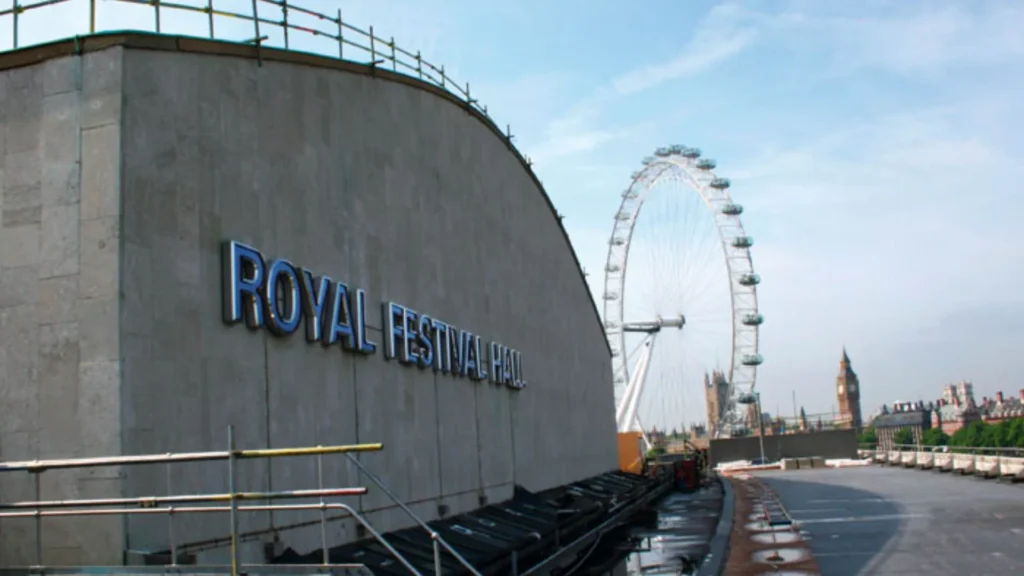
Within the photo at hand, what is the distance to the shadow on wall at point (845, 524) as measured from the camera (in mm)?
21094

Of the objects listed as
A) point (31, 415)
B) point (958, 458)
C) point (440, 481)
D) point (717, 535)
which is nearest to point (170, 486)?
point (31, 415)

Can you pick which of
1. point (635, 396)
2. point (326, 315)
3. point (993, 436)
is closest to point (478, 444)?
point (326, 315)

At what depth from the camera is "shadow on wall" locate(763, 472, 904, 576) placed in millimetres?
21094

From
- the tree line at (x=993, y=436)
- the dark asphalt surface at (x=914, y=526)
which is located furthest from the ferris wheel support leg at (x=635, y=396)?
the tree line at (x=993, y=436)

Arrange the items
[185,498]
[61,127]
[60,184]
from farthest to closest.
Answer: [61,127]
[60,184]
[185,498]

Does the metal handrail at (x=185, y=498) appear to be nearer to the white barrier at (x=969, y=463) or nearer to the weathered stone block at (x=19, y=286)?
the weathered stone block at (x=19, y=286)

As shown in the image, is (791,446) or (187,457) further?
(791,446)

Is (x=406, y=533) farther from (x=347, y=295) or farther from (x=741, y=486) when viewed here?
(x=741, y=486)

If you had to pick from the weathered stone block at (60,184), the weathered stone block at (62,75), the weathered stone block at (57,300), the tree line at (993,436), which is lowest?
the tree line at (993,436)

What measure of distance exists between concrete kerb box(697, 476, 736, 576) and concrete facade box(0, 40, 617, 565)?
5750 mm

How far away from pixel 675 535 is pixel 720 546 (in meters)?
5.00

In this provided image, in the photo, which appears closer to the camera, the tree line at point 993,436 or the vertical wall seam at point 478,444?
the vertical wall seam at point 478,444

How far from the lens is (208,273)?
1345 cm

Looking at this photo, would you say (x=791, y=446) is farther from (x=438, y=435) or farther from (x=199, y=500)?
(x=199, y=500)
